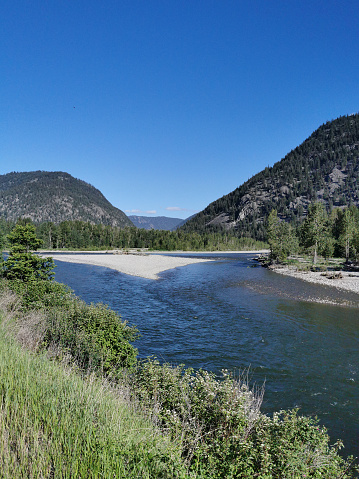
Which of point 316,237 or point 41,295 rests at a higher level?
point 316,237

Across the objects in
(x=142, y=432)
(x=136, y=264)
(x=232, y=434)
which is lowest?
(x=136, y=264)

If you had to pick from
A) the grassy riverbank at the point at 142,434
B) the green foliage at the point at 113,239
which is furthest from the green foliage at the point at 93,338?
the green foliage at the point at 113,239

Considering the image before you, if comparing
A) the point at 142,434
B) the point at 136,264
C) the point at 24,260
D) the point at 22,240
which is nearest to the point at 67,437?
the point at 142,434

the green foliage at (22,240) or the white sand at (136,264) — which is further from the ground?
the green foliage at (22,240)

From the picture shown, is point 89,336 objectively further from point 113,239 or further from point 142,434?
point 113,239

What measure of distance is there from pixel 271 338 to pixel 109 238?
143 m

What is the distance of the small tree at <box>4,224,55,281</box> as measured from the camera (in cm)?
Answer: 2027

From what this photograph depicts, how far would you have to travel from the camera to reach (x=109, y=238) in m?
153

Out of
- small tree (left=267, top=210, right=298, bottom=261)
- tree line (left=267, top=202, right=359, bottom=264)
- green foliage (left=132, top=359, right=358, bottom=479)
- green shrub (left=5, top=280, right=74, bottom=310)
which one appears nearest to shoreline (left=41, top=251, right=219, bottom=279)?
small tree (left=267, top=210, right=298, bottom=261)

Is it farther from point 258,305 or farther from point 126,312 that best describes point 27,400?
point 258,305

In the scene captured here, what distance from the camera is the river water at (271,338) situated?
10977mm

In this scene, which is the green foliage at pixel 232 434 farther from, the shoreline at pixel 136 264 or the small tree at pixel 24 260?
the shoreline at pixel 136 264

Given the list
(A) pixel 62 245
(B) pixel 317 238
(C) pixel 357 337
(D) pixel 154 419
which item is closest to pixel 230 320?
(C) pixel 357 337

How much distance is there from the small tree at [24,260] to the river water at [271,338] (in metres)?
7.67
